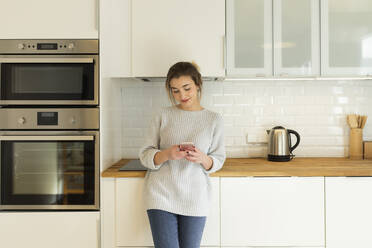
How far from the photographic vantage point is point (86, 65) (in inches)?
67.0

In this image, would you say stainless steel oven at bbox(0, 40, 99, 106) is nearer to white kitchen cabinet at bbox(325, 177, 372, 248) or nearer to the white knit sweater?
the white knit sweater

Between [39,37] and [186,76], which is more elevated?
[39,37]

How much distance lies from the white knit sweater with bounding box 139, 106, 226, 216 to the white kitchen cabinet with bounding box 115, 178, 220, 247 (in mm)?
125

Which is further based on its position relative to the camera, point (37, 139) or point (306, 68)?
point (306, 68)

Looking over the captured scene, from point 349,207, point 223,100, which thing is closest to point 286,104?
point 223,100

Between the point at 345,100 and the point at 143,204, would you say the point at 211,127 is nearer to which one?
the point at 143,204

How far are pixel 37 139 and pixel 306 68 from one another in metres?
1.69

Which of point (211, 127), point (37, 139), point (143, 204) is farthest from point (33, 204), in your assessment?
point (211, 127)

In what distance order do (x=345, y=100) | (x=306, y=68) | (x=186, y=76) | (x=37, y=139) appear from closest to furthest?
(x=186, y=76) < (x=37, y=139) < (x=306, y=68) < (x=345, y=100)

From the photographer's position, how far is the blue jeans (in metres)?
1.55

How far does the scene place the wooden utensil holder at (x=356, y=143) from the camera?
7.43ft

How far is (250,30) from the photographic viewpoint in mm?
2021

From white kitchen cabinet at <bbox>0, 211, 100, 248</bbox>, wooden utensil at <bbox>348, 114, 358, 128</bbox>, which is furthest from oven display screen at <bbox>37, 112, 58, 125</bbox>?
wooden utensil at <bbox>348, 114, 358, 128</bbox>

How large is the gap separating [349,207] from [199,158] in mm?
945
